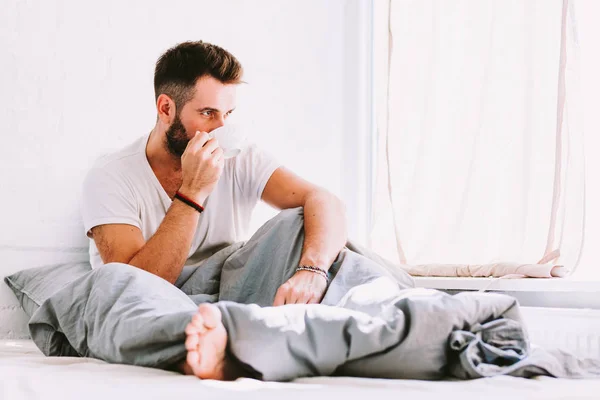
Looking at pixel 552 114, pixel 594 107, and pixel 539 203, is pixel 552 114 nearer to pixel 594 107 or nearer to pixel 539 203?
pixel 594 107

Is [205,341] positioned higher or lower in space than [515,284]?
higher

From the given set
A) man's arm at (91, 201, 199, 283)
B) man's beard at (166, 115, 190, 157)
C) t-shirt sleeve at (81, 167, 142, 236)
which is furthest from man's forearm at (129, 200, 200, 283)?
man's beard at (166, 115, 190, 157)

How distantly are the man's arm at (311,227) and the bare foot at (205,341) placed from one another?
50 cm

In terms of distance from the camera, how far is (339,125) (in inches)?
110

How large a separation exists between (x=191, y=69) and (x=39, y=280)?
684 mm

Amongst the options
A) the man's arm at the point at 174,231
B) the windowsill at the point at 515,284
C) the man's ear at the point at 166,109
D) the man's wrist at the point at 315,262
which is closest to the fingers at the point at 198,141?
the man's arm at the point at 174,231

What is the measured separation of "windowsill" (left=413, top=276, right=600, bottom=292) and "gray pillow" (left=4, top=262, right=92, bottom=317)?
982mm

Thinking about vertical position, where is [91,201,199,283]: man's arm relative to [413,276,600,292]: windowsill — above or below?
above

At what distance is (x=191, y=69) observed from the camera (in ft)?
6.44

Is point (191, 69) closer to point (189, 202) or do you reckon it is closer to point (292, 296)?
point (189, 202)

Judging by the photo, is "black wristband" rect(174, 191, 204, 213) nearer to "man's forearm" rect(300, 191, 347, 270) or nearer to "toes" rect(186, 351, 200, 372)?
"man's forearm" rect(300, 191, 347, 270)

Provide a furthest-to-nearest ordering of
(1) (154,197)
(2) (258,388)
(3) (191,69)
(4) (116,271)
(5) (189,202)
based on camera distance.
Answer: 1. (3) (191,69)
2. (1) (154,197)
3. (5) (189,202)
4. (4) (116,271)
5. (2) (258,388)

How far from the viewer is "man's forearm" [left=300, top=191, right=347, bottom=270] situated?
1.51m

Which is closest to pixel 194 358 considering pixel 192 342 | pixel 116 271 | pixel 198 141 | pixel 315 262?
pixel 192 342
